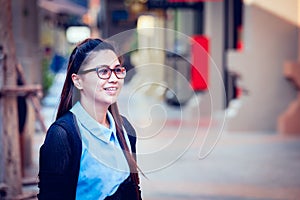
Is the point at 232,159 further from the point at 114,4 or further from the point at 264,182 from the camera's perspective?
the point at 114,4

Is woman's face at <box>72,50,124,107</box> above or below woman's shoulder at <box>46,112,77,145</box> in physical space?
above

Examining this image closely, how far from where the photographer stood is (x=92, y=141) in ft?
7.02

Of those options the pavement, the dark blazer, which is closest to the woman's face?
the dark blazer

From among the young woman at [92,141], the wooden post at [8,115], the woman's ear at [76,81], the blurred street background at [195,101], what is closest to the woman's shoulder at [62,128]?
the young woman at [92,141]

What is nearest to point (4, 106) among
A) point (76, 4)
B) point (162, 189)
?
point (162, 189)

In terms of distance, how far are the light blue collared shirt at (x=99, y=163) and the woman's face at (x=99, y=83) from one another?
0.26ft

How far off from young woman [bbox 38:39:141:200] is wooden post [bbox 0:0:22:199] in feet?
11.2

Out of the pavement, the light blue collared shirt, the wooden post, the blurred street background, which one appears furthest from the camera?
the pavement

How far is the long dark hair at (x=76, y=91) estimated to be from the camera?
7.19 feet

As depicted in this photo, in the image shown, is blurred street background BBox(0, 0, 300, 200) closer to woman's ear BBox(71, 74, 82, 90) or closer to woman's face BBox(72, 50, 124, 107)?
woman's face BBox(72, 50, 124, 107)

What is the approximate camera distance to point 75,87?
224cm

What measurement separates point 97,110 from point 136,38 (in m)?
0.33

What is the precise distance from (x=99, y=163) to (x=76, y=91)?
0.96ft

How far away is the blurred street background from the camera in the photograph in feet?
7.87
